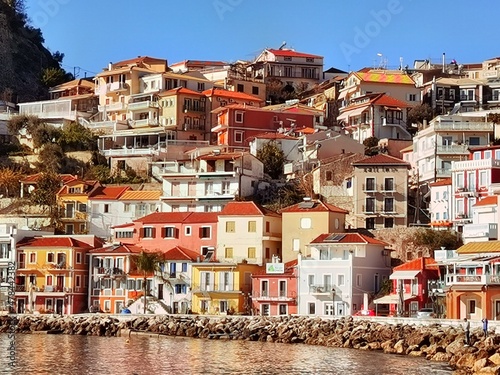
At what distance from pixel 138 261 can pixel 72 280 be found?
5.29 m

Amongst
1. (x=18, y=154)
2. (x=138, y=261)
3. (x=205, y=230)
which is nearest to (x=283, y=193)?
(x=205, y=230)

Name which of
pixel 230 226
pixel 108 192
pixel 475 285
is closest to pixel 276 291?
pixel 230 226

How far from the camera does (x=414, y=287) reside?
61125 mm

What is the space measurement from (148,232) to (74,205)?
350 inches

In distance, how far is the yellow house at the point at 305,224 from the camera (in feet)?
225

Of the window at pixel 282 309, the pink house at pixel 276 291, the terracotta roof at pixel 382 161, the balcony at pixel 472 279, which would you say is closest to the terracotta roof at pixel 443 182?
the terracotta roof at pixel 382 161

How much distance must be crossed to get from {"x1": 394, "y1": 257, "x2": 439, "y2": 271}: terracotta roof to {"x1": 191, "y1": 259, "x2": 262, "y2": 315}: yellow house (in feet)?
33.4

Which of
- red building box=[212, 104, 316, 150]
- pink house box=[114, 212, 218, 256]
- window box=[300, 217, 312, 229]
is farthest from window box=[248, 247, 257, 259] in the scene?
red building box=[212, 104, 316, 150]

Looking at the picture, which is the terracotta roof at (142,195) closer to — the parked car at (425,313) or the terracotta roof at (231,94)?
the terracotta roof at (231,94)

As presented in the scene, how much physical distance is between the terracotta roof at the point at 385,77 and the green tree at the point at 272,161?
1739 centimetres

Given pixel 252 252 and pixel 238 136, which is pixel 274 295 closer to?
pixel 252 252

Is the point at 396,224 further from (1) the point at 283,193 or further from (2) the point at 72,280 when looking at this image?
(2) the point at 72,280

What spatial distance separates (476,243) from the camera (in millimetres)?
59625

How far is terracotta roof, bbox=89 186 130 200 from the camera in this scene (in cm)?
8000
